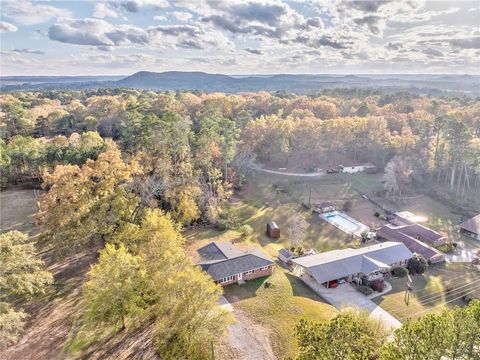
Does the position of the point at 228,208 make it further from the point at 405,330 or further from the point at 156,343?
the point at 405,330

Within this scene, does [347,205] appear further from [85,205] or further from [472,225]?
[85,205]

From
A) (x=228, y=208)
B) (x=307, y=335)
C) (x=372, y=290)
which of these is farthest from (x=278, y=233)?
(x=307, y=335)

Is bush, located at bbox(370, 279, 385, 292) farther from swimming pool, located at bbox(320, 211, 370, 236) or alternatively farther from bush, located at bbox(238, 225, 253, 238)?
bush, located at bbox(238, 225, 253, 238)

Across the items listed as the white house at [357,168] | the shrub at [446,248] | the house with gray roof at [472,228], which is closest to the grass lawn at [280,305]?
the shrub at [446,248]

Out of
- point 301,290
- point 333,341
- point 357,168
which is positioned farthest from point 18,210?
point 357,168

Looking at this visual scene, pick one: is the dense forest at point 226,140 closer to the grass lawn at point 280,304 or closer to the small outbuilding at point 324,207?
the grass lawn at point 280,304

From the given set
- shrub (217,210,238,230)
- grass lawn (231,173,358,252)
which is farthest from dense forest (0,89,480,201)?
grass lawn (231,173,358,252)
